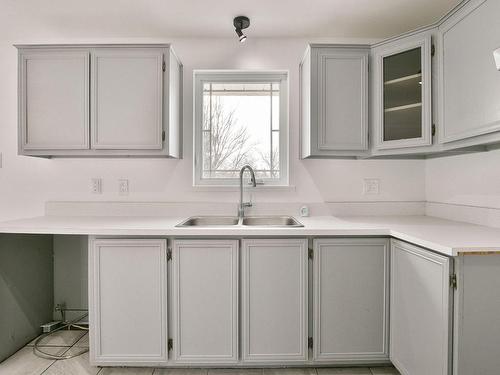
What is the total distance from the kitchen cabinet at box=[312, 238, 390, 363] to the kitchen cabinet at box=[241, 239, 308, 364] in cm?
9

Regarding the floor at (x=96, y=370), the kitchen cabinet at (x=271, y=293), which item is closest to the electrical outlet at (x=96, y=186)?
the floor at (x=96, y=370)

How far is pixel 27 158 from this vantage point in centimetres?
230

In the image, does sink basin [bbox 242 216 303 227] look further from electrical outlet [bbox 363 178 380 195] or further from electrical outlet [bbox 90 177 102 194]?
electrical outlet [bbox 90 177 102 194]

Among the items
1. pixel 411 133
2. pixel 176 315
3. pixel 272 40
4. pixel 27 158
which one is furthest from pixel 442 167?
pixel 27 158

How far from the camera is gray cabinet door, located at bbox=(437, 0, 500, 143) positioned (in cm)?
133

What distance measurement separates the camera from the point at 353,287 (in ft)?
5.50

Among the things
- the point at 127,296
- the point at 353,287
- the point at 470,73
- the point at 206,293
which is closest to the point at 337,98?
the point at 470,73

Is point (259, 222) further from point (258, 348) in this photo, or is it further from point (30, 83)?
point (30, 83)

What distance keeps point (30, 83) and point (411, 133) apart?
2.52 m

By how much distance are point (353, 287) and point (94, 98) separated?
203 centimetres

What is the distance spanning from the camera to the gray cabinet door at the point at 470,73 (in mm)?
1334

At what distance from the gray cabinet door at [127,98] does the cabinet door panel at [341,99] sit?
1.08 metres

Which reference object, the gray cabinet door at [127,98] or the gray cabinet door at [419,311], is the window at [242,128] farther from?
the gray cabinet door at [419,311]

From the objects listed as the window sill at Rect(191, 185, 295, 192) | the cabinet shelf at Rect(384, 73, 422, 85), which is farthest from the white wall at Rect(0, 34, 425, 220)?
the cabinet shelf at Rect(384, 73, 422, 85)
